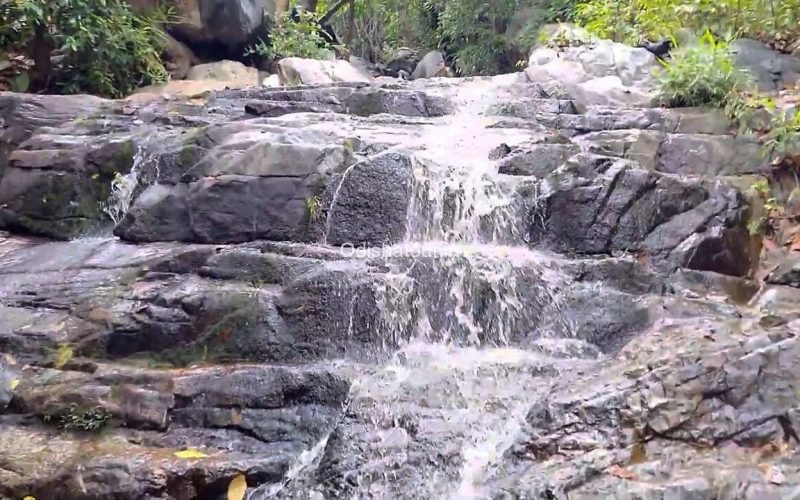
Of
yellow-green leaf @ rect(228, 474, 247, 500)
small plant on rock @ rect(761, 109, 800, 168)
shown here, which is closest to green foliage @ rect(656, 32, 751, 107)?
small plant on rock @ rect(761, 109, 800, 168)

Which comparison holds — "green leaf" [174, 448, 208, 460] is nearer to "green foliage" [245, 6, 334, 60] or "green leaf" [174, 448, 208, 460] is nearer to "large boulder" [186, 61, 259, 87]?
"large boulder" [186, 61, 259, 87]

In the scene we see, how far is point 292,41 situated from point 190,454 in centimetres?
983

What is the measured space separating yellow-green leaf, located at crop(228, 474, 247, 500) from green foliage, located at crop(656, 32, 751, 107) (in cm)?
607

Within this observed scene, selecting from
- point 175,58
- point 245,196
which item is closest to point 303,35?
point 175,58

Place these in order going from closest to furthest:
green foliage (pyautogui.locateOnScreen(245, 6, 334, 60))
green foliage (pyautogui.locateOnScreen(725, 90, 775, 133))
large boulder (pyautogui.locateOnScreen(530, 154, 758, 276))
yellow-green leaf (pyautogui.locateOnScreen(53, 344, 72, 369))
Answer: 1. yellow-green leaf (pyautogui.locateOnScreen(53, 344, 72, 369))
2. large boulder (pyautogui.locateOnScreen(530, 154, 758, 276))
3. green foliage (pyautogui.locateOnScreen(725, 90, 775, 133))
4. green foliage (pyautogui.locateOnScreen(245, 6, 334, 60))

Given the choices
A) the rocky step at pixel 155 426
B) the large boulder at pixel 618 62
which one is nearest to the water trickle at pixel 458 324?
the rocky step at pixel 155 426

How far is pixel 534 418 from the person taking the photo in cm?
441

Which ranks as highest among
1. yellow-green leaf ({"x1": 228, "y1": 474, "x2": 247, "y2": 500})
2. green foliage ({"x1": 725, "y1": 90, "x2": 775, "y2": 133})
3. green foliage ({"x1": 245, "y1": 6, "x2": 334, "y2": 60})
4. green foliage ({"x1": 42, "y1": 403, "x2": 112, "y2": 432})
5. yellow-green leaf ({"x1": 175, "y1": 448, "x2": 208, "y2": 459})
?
green foliage ({"x1": 245, "y1": 6, "x2": 334, "y2": 60})

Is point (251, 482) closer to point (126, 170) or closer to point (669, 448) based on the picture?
point (669, 448)

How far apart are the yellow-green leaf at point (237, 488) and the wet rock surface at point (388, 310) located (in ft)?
0.14

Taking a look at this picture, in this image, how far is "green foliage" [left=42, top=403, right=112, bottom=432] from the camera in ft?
15.1

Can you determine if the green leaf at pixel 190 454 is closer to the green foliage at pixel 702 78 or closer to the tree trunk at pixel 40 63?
the green foliage at pixel 702 78

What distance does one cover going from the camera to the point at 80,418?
464cm

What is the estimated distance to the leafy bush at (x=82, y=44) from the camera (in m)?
9.30
